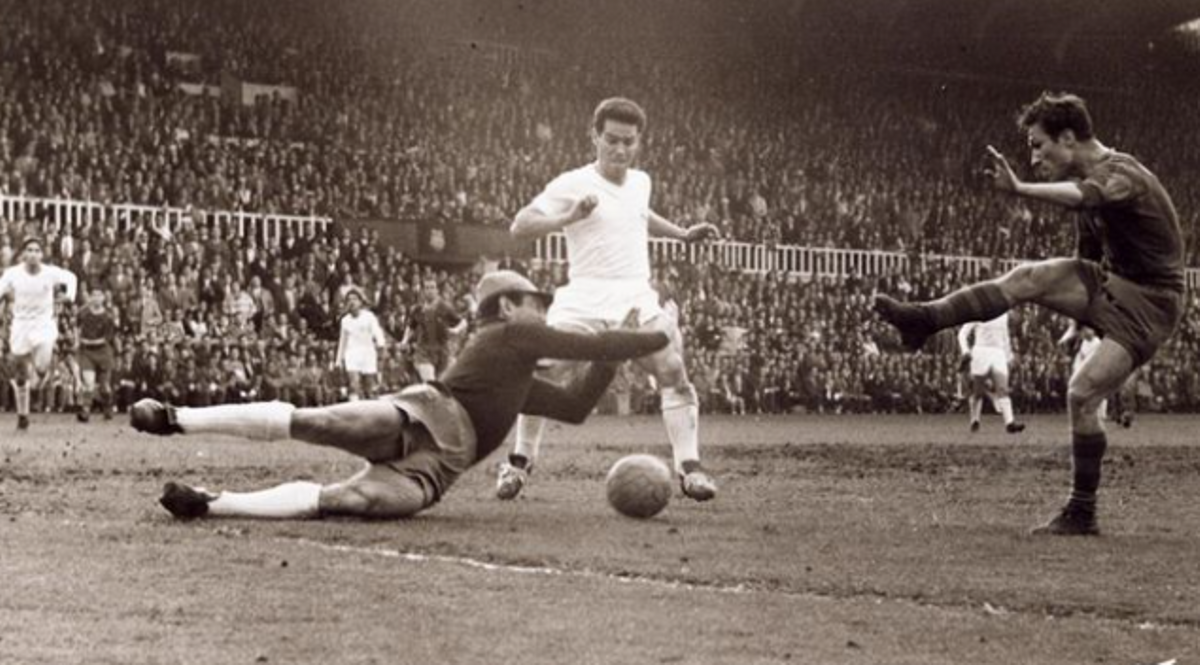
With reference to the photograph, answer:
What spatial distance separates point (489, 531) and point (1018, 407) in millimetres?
32295

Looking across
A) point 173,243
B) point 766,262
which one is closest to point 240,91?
point 173,243

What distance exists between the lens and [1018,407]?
40.0 m

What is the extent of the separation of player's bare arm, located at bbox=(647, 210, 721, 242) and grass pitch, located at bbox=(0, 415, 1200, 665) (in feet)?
5.79

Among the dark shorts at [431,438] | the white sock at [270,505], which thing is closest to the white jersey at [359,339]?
the dark shorts at [431,438]

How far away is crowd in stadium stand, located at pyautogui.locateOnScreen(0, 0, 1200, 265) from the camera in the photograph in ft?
111

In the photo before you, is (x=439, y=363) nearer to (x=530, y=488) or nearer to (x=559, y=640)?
(x=530, y=488)

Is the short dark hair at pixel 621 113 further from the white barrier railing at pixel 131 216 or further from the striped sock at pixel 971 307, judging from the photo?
the white barrier railing at pixel 131 216

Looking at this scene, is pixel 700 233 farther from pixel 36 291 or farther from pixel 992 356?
pixel 992 356

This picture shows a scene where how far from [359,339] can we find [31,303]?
5.91 meters

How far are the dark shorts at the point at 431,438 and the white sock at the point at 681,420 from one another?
2123mm

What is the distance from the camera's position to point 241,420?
30.1 feet

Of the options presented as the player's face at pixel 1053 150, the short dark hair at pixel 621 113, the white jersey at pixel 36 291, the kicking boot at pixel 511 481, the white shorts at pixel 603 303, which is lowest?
the kicking boot at pixel 511 481

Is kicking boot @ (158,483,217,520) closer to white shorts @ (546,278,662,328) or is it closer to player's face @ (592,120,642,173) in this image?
white shorts @ (546,278,662,328)

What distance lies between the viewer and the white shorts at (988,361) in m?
25.8
